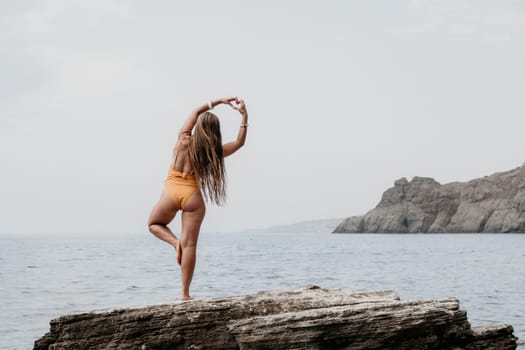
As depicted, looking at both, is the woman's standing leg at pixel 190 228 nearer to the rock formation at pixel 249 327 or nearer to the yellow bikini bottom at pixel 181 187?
the yellow bikini bottom at pixel 181 187

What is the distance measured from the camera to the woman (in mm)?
10633

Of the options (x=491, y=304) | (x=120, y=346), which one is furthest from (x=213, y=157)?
(x=491, y=304)

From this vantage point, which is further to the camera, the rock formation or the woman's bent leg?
the woman's bent leg

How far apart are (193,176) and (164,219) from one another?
0.77 metres

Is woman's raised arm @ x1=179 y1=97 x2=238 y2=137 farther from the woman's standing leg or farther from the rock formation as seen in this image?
the rock formation

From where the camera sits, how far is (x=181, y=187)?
10781 millimetres

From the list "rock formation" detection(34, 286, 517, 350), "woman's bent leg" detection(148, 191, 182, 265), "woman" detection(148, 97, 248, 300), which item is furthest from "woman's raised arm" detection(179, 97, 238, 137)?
"rock formation" detection(34, 286, 517, 350)

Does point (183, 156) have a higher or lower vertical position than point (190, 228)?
higher

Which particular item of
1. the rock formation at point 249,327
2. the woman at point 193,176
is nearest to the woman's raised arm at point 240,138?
the woman at point 193,176

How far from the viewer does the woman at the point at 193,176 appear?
34.9 ft

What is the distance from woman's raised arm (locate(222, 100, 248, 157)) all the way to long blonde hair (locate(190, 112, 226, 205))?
0.48ft

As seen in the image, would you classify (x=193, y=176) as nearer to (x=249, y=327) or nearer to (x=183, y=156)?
(x=183, y=156)

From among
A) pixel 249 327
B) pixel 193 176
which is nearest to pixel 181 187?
pixel 193 176

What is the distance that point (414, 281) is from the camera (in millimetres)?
45438
